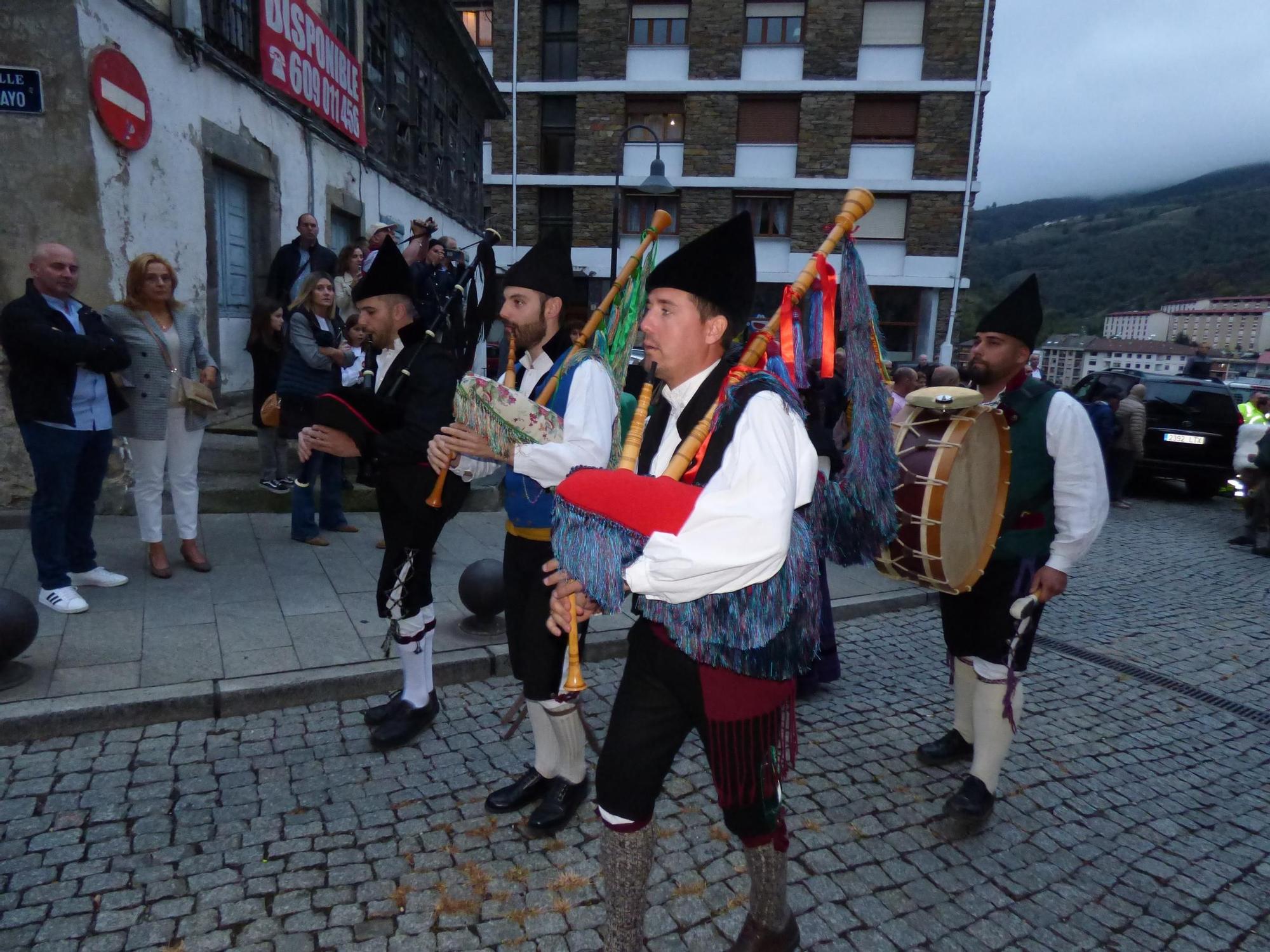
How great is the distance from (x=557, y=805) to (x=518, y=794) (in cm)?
19

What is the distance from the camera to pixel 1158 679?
504cm

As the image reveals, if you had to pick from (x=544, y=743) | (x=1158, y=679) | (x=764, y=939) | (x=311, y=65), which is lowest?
(x=1158, y=679)

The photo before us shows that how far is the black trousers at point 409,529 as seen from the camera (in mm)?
3355

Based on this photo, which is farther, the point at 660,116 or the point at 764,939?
the point at 660,116

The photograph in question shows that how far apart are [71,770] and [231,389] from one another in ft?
22.3

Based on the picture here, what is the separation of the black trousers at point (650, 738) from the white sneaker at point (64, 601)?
422 centimetres

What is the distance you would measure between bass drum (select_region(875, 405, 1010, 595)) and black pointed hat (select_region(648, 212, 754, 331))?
3.91 ft

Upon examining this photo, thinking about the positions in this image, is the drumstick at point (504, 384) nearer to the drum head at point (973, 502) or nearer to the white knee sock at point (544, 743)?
the white knee sock at point (544, 743)

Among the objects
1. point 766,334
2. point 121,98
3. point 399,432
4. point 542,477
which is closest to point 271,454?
point 121,98

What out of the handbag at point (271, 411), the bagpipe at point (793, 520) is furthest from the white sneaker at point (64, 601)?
the bagpipe at point (793, 520)

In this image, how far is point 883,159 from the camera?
24.0 metres

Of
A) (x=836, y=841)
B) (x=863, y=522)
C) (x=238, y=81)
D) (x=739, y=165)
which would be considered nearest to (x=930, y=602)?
(x=836, y=841)

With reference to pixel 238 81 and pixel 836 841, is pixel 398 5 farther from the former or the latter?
pixel 836 841

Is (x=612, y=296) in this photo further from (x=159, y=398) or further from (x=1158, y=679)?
(x=1158, y=679)
